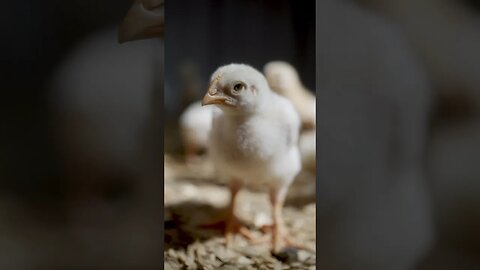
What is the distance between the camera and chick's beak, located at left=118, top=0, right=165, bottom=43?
1.45 m

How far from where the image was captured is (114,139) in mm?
1453

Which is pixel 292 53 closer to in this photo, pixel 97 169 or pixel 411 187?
pixel 411 187

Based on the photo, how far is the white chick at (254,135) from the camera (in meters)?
1.43

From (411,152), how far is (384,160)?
0.08 m

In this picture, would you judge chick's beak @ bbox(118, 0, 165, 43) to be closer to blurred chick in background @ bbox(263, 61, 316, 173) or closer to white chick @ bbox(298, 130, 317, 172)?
blurred chick in background @ bbox(263, 61, 316, 173)

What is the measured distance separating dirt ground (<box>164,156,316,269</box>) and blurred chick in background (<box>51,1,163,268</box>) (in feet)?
0.16

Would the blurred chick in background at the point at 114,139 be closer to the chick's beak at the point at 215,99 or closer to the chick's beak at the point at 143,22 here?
the chick's beak at the point at 143,22

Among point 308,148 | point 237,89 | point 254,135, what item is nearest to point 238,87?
point 237,89

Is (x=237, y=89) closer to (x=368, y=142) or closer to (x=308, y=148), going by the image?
(x=308, y=148)

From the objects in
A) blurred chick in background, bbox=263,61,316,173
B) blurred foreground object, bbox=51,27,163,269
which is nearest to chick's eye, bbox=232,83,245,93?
blurred chick in background, bbox=263,61,316,173

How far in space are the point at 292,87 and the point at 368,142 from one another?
10.8 inches

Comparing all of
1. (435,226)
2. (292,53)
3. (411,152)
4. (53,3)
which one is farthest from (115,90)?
(435,226)

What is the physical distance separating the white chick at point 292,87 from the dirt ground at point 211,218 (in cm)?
17

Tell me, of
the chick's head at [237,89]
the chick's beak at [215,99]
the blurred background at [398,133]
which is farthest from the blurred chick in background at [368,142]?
the chick's beak at [215,99]
